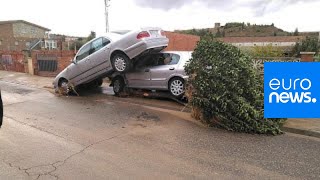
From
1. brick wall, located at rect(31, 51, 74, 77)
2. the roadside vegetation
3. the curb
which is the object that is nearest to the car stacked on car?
the curb

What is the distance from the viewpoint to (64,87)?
11383 mm

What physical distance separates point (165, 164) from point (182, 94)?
462 centimetres

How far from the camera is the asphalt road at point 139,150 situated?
428 cm

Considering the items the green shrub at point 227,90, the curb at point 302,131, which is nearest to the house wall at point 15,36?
the green shrub at point 227,90

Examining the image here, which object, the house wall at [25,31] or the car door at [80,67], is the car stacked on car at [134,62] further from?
the house wall at [25,31]

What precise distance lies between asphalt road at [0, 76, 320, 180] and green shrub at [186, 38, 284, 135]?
0.36 meters

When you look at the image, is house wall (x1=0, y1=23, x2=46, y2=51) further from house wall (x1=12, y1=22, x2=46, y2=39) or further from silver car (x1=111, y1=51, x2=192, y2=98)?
silver car (x1=111, y1=51, x2=192, y2=98)

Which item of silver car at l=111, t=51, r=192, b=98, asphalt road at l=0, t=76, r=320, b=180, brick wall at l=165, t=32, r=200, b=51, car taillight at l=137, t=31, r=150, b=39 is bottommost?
asphalt road at l=0, t=76, r=320, b=180

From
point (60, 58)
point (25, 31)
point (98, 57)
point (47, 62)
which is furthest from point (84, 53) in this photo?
point (25, 31)

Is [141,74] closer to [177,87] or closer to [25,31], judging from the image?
[177,87]

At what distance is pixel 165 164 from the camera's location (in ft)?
15.0

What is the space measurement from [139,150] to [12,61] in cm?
1942

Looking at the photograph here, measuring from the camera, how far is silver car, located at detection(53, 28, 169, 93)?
9.11 metres

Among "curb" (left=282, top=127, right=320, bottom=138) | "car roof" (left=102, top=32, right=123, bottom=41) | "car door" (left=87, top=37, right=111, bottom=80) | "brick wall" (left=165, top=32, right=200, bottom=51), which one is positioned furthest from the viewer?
"brick wall" (left=165, top=32, right=200, bottom=51)
